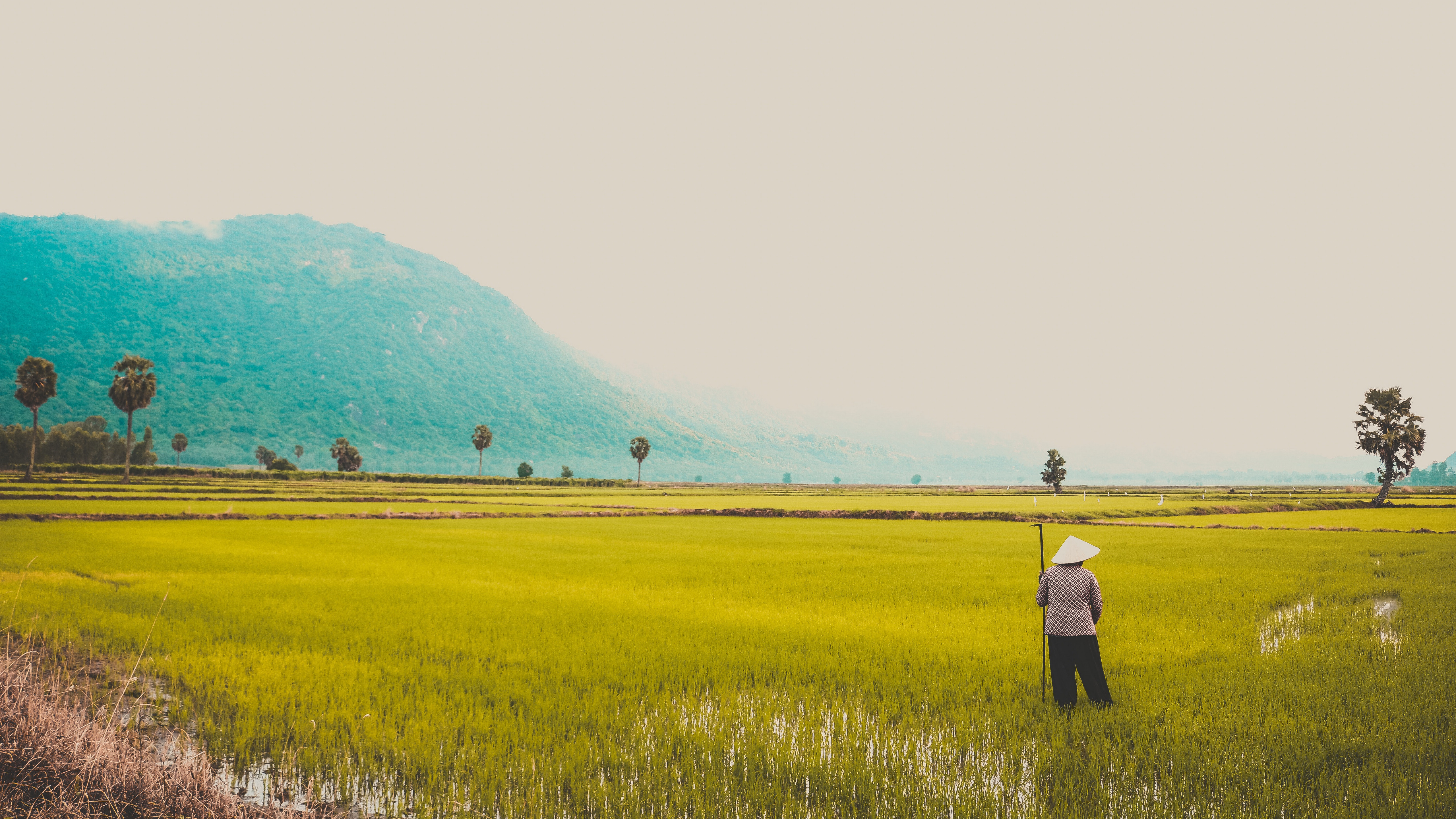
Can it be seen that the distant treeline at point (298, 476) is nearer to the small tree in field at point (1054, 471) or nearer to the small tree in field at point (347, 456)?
the small tree in field at point (347, 456)

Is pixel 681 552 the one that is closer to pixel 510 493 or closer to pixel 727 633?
pixel 727 633

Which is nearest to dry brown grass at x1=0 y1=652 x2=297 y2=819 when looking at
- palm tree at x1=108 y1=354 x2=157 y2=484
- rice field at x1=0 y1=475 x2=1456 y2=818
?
rice field at x1=0 y1=475 x2=1456 y2=818

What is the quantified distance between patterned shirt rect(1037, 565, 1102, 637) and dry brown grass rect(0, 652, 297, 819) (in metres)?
6.91

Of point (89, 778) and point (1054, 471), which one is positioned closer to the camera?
point (89, 778)

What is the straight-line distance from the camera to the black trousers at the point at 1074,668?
281 inches

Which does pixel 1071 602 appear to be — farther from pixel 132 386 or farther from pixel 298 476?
pixel 298 476

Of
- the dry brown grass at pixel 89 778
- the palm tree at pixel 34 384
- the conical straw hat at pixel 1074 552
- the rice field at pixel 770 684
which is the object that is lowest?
the rice field at pixel 770 684

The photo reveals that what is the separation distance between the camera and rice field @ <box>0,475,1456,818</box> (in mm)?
5520

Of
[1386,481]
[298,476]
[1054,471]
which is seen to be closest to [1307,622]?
[1386,481]

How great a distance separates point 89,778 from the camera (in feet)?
14.6

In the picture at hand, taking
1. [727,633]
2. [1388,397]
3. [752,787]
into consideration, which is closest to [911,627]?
[727,633]

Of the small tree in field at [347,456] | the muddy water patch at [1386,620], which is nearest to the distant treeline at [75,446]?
the small tree in field at [347,456]

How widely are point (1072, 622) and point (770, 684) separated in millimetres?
3655

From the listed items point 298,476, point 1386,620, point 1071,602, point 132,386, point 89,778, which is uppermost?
point 132,386
